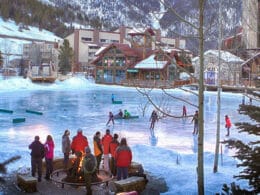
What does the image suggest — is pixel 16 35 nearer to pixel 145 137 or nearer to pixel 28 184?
pixel 145 137

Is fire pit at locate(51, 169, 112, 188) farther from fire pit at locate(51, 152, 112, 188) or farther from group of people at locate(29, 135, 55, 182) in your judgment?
group of people at locate(29, 135, 55, 182)

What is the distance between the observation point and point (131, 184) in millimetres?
11336

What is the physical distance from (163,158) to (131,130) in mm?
8317

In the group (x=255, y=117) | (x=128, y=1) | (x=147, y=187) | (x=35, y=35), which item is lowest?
(x=147, y=187)

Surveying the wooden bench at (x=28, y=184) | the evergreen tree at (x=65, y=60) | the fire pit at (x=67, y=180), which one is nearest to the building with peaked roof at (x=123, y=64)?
the evergreen tree at (x=65, y=60)

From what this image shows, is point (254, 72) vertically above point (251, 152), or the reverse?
point (254, 72)

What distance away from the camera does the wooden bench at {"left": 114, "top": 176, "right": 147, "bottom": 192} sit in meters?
11.1

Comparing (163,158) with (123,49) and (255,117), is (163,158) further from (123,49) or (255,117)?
(123,49)

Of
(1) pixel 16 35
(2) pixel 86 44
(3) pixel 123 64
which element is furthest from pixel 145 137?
(1) pixel 16 35

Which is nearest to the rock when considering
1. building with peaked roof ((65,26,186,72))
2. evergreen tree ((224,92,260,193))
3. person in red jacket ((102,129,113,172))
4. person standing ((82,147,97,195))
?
person in red jacket ((102,129,113,172))

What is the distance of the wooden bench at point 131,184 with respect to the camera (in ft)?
36.6

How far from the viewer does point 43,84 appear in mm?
70500

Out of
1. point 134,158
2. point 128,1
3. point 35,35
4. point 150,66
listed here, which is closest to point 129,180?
point 134,158

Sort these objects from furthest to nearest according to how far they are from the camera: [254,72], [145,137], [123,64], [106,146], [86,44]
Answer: [86,44] < [123,64] < [145,137] < [254,72] < [106,146]
